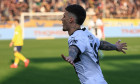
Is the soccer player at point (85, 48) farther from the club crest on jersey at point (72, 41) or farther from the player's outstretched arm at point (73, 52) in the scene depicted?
the player's outstretched arm at point (73, 52)

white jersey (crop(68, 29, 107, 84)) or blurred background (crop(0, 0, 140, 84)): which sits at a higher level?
white jersey (crop(68, 29, 107, 84))

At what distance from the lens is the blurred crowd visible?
3362 cm

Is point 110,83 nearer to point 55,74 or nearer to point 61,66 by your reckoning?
point 55,74

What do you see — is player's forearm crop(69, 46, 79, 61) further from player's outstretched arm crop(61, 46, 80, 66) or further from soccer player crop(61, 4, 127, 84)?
soccer player crop(61, 4, 127, 84)

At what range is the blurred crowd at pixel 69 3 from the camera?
3362 cm

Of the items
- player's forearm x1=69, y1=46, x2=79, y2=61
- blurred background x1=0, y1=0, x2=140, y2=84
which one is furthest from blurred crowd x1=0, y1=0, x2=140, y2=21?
player's forearm x1=69, y1=46, x2=79, y2=61

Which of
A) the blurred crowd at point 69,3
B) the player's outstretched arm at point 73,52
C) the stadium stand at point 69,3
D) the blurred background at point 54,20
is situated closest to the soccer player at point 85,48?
the player's outstretched arm at point 73,52

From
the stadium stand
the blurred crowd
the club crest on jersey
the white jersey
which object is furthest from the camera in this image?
the blurred crowd

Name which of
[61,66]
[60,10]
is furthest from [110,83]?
[60,10]

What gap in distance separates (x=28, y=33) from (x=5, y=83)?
76.5 feet

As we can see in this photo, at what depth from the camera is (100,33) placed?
1494 centimetres

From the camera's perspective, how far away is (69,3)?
3600 cm

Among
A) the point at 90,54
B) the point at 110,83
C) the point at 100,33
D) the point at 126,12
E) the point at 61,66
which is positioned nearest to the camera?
the point at 90,54

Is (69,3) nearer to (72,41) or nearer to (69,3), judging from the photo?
(69,3)
